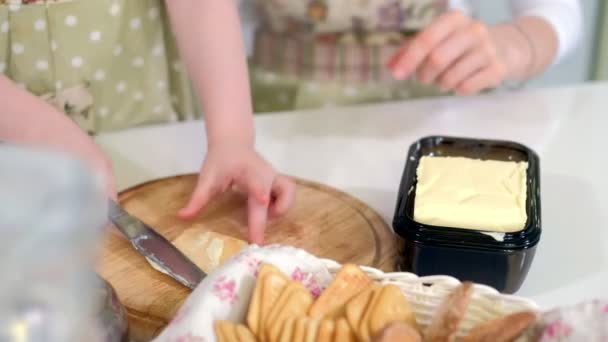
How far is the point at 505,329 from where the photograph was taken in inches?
14.1

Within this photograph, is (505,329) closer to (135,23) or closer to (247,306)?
(247,306)

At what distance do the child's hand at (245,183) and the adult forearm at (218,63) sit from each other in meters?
0.03

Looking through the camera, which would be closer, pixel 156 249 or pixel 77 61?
pixel 156 249

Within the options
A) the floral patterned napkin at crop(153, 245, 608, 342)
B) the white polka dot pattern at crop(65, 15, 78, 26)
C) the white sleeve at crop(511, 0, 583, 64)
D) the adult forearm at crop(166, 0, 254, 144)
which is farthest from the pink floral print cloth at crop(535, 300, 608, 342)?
the white sleeve at crop(511, 0, 583, 64)

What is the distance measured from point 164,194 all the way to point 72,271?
45cm

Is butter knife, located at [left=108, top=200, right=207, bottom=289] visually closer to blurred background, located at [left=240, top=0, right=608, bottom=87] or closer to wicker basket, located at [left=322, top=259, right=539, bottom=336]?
wicker basket, located at [left=322, top=259, right=539, bottom=336]

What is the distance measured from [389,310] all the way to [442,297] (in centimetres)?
3

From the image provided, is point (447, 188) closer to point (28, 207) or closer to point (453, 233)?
point (453, 233)

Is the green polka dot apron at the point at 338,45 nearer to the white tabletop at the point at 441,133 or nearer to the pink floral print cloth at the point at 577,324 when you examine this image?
the white tabletop at the point at 441,133

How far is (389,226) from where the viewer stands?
0.59 meters

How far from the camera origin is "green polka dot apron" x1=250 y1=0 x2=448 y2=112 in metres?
0.91

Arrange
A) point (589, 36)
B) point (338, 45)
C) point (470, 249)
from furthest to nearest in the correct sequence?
point (589, 36), point (338, 45), point (470, 249)

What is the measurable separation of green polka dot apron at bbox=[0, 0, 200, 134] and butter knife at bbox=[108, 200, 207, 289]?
8.8 inches

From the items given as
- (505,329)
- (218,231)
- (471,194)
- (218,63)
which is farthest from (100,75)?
(505,329)
